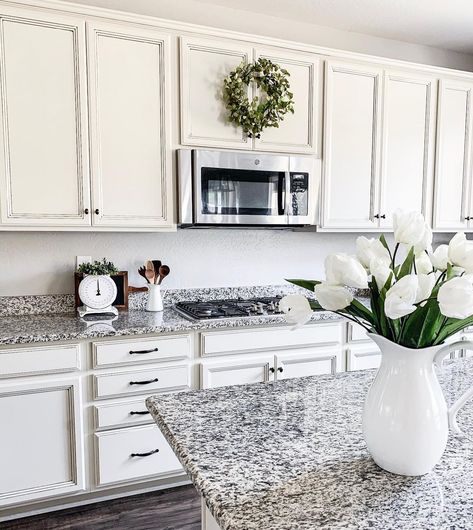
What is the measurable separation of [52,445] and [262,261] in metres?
1.66

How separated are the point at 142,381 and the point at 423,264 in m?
1.72

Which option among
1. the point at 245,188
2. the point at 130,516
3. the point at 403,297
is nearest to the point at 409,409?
the point at 403,297

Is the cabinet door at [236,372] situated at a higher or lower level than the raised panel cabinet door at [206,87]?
lower

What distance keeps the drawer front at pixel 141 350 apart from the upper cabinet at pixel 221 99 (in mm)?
1060

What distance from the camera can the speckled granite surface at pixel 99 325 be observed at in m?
2.11

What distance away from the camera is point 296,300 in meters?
0.91

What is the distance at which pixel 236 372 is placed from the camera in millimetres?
2457

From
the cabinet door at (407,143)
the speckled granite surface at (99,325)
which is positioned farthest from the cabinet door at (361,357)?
the cabinet door at (407,143)

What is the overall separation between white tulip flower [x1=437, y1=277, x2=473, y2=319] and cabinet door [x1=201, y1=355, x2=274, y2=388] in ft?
5.56

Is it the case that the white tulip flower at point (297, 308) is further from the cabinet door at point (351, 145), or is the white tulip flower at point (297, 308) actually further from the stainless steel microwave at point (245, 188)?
the cabinet door at point (351, 145)

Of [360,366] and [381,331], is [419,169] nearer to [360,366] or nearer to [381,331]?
[360,366]

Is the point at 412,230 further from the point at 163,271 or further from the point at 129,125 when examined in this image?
the point at 163,271

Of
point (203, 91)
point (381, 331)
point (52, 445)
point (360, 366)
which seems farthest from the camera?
point (360, 366)

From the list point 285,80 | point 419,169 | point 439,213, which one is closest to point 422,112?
point 419,169
